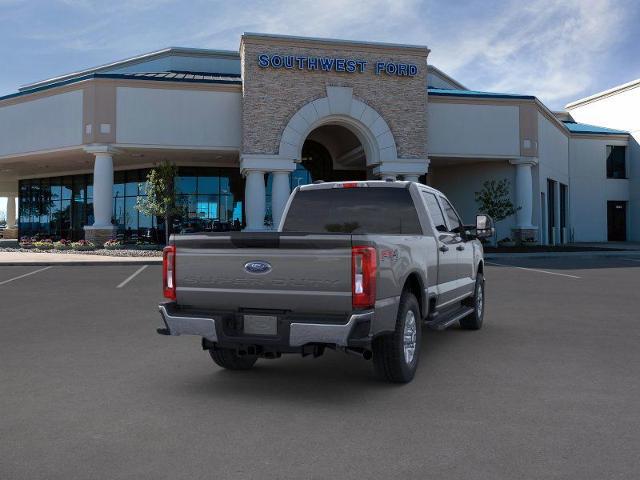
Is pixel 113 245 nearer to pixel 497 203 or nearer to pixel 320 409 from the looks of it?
pixel 497 203

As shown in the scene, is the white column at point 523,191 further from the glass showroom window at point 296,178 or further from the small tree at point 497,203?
the glass showroom window at point 296,178

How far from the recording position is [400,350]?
5516 mm

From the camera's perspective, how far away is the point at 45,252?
1121 inches

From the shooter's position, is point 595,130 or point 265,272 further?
point 595,130

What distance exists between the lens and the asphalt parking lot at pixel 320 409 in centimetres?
375

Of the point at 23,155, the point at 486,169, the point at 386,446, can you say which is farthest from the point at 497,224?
the point at 386,446

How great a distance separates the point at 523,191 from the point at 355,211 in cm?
2677

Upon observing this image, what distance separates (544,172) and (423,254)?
3083 cm

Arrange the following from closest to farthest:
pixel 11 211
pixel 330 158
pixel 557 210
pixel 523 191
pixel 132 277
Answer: pixel 132 277
pixel 523 191
pixel 330 158
pixel 557 210
pixel 11 211

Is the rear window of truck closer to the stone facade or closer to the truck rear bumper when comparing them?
the truck rear bumper

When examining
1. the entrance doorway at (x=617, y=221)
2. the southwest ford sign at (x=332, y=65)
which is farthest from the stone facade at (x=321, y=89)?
the entrance doorway at (x=617, y=221)

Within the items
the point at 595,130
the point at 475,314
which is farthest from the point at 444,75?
the point at 475,314

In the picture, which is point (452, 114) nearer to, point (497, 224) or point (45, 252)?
point (497, 224)

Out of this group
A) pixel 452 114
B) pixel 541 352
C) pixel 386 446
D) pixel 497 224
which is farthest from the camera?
pixel 497 224
